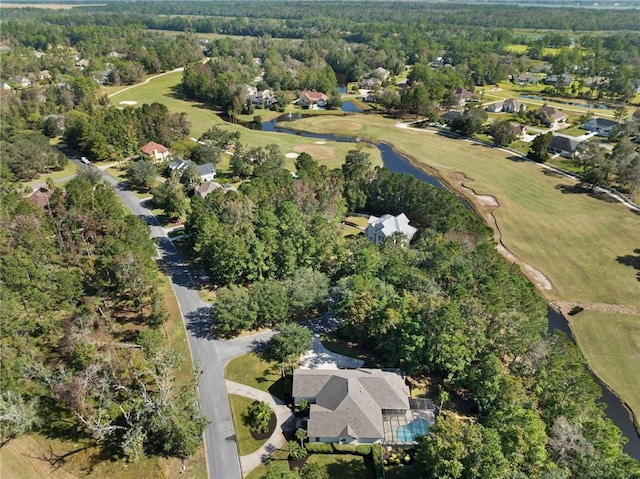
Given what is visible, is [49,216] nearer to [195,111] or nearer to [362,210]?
[362,210]

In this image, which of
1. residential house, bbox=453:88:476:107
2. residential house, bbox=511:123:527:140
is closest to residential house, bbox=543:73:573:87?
residential house, bbox=453:88:476:107

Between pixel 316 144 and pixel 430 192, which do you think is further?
pixel 316 144

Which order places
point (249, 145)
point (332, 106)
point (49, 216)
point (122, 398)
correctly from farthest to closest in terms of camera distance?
point (332, 106)
point (249, 145)
point (49, 216)
point (122, 398)

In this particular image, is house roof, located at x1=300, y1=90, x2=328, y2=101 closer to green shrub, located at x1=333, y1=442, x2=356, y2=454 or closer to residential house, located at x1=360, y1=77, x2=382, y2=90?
residential house, located at x1=360, y1=77, x2=382, y2=90

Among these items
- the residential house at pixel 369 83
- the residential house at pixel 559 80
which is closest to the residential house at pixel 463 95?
the residential house at pixel 369 83

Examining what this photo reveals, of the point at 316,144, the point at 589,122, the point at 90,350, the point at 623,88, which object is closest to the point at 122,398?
the point at 90,350
